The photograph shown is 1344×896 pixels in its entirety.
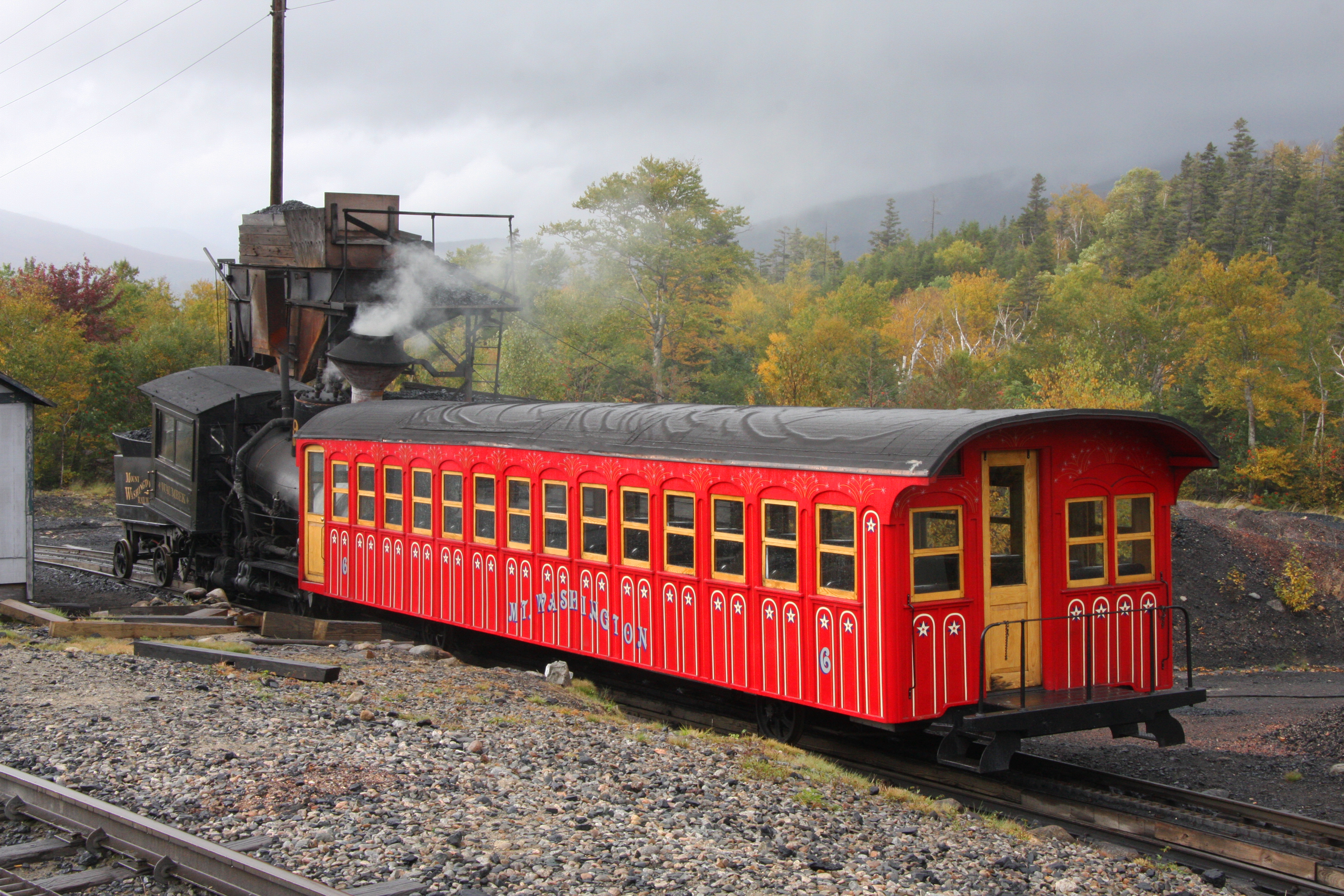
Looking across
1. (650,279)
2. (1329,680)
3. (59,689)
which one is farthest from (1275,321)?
(59,689)

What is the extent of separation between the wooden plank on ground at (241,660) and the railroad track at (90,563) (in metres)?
7.36

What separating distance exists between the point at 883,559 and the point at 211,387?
47.0 ft

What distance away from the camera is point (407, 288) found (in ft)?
63.8

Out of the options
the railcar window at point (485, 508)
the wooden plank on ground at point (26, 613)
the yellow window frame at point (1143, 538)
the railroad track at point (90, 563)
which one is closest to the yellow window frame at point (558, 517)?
the railcar window at point (485, 508)

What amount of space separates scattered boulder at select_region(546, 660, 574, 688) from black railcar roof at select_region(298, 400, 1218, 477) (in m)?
2.33

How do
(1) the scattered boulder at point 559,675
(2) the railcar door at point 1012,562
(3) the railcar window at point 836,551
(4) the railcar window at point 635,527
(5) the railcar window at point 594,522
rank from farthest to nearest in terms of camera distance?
(1) the scattered boulder at point 559,675 < (5) the railcar window at point 594,522 < (4) the railcar window at point 635,527 < (2) the railcar door at point 1012,562 < (3) the railcar window at point 836,551

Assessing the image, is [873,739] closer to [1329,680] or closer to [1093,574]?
[1093,574]

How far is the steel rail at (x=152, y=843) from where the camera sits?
532 cm

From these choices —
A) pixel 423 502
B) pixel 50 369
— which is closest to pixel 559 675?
pixel 423 502

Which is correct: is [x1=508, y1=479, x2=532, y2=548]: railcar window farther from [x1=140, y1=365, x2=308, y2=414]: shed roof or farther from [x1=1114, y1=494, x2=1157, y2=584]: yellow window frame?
[x1=140, y1=365, x2=308, y2=414]: shed roof

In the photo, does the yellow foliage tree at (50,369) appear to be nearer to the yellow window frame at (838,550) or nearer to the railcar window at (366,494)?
the railcar window at (366,494)

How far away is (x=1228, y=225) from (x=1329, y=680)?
65.3 m

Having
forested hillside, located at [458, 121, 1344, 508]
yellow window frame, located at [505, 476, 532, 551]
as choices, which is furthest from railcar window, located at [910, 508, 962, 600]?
forested hillside, located at [458, 121, 1344, 508]

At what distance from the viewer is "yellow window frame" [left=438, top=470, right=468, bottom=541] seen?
43.0ft
